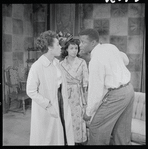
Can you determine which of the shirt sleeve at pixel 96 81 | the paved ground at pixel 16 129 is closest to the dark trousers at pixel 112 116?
the shirt sleeve at pixel 96 81

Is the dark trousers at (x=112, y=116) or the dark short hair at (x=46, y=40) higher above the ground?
the dark short hair at (x=46, y=40)

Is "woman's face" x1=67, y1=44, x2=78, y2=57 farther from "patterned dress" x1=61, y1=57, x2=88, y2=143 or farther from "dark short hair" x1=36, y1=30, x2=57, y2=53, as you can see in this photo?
"dark short hair" x1=36, y1=30, x2=57, y2=53

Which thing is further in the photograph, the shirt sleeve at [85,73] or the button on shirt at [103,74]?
the shirt sleeve at [85,73]

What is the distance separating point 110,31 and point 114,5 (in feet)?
1.63

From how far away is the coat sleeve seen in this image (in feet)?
6.61

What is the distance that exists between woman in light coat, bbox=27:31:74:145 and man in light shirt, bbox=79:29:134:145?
259 mm

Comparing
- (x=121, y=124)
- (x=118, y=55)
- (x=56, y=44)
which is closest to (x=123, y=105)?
(x=121, y=124)

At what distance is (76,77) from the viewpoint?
2.78 m

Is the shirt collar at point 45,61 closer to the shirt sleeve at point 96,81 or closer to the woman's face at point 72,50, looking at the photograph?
the shirt sleeve at point 96,81

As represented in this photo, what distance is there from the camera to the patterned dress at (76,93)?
2773mm

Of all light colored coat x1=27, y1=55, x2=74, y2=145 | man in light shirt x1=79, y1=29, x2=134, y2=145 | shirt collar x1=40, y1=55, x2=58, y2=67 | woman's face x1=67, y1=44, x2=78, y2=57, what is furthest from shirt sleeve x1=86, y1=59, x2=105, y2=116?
woman's face x1=67, y1=44, x2=78, y2=57

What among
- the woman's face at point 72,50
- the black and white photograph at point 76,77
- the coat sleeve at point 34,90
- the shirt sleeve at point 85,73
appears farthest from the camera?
the shirt sleeve at point 85,73

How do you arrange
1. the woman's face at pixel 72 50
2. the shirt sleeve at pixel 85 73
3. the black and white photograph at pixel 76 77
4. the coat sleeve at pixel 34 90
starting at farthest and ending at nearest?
the shirt sleeve at pixel 85 73 → the woman's face at pixel 72 50 → the black and white photograph at pixel 76 77 → the coat sleeve at pixel 34 90

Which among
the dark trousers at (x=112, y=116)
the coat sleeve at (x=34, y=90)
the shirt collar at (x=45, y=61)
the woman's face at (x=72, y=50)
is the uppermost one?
the woman's face at (x=72, y=50)
